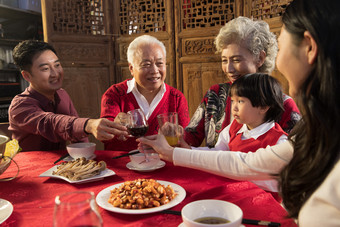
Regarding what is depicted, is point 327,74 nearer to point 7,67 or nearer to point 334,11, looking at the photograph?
point 334,11

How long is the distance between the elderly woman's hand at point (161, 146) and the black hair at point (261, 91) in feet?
2.13

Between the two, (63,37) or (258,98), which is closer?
(258,98)

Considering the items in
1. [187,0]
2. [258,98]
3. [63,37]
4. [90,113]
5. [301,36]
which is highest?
[187,0]

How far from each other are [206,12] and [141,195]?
9.80 ft

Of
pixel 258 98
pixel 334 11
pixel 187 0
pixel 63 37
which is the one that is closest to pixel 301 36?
pixel 334 11

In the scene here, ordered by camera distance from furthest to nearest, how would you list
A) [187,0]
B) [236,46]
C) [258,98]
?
[187,0] → [236,46] → [258,98]

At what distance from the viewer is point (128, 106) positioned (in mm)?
2477

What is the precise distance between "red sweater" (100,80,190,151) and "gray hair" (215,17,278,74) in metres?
0.68

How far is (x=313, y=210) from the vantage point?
77 centimetres

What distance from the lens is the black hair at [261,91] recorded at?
5.60 ft

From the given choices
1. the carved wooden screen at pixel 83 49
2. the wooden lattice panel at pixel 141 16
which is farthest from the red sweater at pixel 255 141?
the carved wooden screen at pixel 83 49

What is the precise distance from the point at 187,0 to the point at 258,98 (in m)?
2.29

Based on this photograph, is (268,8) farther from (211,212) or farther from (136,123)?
(211,212)

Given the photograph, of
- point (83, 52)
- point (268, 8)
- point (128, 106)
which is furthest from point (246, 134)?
point (83, 52)
